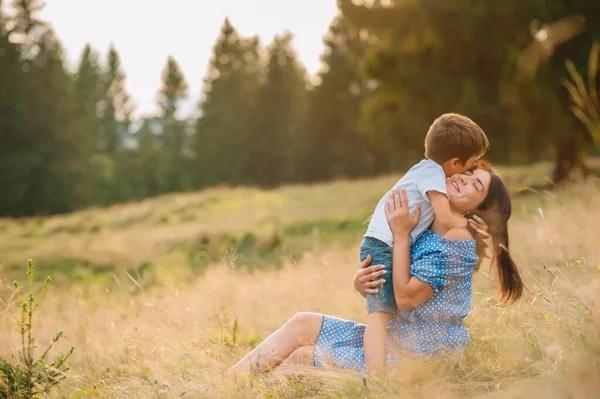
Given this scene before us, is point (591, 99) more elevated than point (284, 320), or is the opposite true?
point (591, 99)

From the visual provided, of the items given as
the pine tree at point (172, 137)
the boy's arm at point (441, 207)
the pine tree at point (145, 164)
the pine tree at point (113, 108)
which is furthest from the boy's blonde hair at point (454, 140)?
the pine tree at point (113, 108)

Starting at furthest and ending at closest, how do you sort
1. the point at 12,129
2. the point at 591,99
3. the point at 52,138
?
the point at 52,138 → the point at 12,129 → the point at 591,99

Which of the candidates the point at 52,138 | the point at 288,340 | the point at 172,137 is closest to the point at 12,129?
the point at 52,138

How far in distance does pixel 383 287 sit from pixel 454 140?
78 cm

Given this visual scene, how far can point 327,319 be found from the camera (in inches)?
125

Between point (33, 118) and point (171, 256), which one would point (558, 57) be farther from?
point (33, 118)

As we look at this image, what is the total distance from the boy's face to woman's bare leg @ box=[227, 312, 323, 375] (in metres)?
0.99

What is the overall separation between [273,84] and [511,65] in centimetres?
2783

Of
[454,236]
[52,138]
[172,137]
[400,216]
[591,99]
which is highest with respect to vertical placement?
[172,137]

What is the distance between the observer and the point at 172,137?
44.2m

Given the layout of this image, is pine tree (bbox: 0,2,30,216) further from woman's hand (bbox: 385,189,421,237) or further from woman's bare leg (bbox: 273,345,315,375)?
woman's hand (bbox: 385,189,421,237)

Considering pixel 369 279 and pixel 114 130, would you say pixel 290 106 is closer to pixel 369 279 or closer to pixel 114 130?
pixel 114 130

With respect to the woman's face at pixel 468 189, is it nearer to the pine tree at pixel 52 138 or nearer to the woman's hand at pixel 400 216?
the woman's hand at pixel 400 216

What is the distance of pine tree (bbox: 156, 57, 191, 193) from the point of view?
41.4 m
